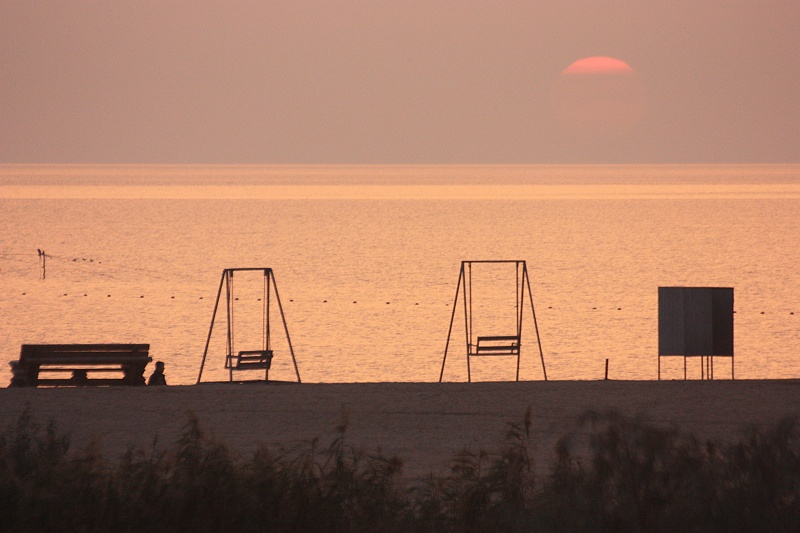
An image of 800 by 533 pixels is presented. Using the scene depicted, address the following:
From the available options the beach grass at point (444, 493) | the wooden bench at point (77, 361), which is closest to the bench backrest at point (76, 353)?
the wooden bench at point (77, 361)

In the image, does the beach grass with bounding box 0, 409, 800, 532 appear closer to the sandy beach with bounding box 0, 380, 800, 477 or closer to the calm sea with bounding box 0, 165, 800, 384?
the sandy beach with bounding box 0, 380, 800, 477

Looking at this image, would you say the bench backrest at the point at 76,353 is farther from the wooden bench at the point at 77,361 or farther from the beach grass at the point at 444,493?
the beach grass at the point at 444,493

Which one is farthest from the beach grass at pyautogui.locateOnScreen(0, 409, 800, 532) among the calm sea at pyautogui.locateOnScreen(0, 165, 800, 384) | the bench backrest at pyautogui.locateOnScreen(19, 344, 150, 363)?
the calm sea at pyautogui.locateOnScreen(0, 165, 800, 384)

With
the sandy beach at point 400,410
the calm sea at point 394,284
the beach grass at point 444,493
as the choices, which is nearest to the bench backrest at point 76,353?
the sandy beach at point 400,410

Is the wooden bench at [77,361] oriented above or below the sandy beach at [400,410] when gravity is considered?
above

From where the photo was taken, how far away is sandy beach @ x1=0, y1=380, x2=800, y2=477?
12.1 m

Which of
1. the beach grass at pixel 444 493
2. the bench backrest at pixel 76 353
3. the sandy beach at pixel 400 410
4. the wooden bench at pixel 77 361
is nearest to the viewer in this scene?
the beach grass at pixel 444 493

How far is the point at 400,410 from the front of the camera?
1381cm

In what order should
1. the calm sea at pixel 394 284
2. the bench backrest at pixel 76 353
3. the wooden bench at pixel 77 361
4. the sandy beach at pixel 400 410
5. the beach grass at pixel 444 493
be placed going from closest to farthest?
the beach grass at pixel 444 493, the sandy beach at pixel 400 410, the wooden bench at pixel 77 361, the bench backrest at pixel 76 353, the calm sea at pixel 394 284

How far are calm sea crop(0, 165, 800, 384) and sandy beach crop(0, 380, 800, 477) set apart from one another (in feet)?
24.5

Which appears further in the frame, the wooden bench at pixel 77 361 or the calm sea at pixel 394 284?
the calm sea at pixel 394 284

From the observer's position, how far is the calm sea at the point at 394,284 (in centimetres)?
2595

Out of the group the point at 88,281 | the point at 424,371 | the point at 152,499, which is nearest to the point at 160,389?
the point at 152,499

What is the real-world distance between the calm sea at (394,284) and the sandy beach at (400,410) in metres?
7.46
